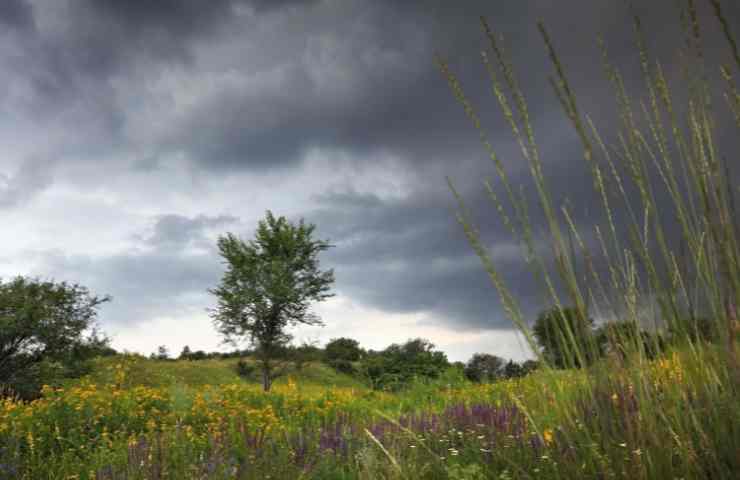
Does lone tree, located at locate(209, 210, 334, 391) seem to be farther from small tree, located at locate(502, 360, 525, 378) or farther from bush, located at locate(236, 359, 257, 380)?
small tree, located at locate(502, 360, 525, 378)

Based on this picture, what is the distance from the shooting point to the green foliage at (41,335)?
57.6 feet

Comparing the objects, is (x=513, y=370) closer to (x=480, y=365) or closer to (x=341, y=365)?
(x=480, y=365)

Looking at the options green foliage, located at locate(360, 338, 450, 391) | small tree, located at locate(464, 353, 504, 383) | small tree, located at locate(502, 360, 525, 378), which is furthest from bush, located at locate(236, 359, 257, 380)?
small tree, located at locate(502, 360, 525, 378)

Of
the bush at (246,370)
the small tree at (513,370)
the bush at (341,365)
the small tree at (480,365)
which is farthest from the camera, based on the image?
the bush at (341,365)

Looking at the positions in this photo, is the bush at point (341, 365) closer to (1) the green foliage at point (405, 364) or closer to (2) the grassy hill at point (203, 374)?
(2) the grassy hill at point (203, 374)

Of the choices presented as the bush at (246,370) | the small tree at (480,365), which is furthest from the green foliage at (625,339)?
the bush at (246,370)

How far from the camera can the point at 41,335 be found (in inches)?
728

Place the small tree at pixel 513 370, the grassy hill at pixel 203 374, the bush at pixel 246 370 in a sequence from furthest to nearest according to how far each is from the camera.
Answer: the bush at pixel 246 370 < the grassy hill at pixel 203 374 < the small tree at pixel 513 370

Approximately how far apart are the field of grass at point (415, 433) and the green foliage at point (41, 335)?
11.2 meters

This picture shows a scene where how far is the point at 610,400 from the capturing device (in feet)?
6.58

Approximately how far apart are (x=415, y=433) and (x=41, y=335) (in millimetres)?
18054

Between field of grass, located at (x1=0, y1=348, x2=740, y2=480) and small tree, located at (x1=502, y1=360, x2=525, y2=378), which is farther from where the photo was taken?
small tree, located at (x1=502, y1=360, x2=525, y2=378)

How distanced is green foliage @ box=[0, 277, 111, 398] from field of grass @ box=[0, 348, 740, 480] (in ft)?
36.9

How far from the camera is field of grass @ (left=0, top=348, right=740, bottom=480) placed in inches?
69.9
